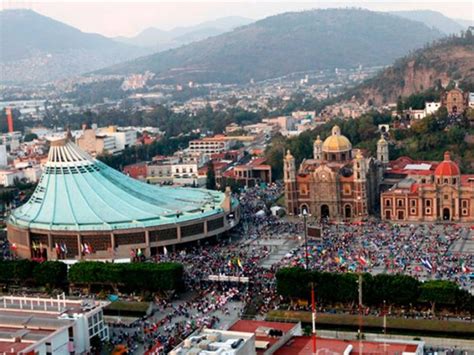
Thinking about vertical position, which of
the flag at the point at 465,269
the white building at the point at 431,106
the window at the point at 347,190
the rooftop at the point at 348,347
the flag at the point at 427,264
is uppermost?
the white building at the point at 431,106

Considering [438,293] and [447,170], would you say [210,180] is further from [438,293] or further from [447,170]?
[438,293]

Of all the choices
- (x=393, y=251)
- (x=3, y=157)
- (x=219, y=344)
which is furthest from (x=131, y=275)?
(x=3, y=157)

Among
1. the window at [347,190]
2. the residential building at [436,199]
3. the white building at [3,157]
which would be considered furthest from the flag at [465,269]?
the white building at [3,157]

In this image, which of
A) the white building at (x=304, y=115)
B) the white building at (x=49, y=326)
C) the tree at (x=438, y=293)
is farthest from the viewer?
the white building at (x=304, y=115)

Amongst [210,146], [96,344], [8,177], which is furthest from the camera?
[210,146]

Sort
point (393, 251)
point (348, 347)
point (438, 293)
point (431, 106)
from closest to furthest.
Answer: point (348, 347)
point (438, 293)
point (393, 251)
point (431, 106)

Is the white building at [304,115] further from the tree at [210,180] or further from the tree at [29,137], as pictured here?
the tree at [210,180]

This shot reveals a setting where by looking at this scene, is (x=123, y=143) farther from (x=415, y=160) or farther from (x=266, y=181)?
(x=415, y=160)
